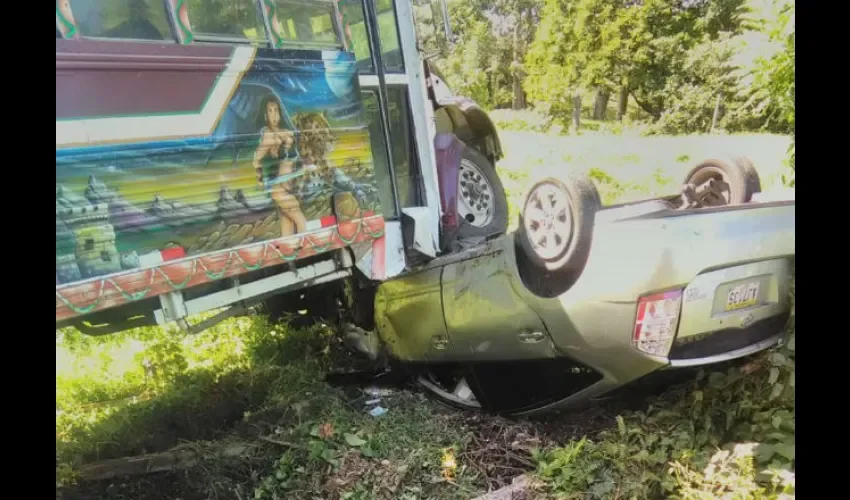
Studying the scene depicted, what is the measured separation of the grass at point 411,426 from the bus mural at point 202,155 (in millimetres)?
420

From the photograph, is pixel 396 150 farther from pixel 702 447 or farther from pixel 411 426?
pixel 702 447

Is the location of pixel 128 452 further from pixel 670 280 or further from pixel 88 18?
pixel 670 280

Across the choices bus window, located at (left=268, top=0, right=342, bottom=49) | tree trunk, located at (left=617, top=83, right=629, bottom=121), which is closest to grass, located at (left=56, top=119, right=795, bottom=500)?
tree trunk, located at (left=617, top=83, right=629, bottom=121)

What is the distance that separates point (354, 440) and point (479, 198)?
1181mm

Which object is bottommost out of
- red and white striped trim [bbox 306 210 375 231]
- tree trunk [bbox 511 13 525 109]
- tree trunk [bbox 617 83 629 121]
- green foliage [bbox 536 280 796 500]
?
green foliage [bbox 536 280 796 500]

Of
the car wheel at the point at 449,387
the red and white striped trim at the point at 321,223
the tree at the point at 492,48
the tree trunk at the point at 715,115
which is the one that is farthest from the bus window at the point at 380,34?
the car wheel at the point at 449,387

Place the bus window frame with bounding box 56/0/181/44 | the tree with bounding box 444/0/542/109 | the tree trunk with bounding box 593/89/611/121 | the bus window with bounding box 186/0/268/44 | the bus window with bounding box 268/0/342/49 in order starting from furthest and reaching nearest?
the tree with bounding box 444/0/542/109
the tree trunk with bounding box 593/89/611/121
the bus window with bounding box 268/0/342/49
the bus window with bounding box 186/0/268/44
the bus window frame with bounding box 56/0/181/44

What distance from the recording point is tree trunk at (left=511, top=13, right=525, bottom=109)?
2.25m

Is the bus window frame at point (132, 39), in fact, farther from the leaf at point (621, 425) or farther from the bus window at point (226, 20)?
the leaf at point (621, 425)

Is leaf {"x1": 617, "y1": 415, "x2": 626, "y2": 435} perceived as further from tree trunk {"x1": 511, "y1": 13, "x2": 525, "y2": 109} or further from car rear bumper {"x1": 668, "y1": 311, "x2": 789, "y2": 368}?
tree trunk {"x1": 511, "y1": 13, "x2": 525, "y2": 109}

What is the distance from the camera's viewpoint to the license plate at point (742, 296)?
1.94 m

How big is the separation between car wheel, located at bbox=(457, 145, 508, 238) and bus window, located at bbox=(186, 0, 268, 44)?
1.04 m
